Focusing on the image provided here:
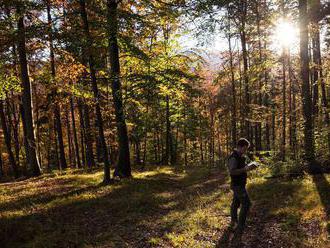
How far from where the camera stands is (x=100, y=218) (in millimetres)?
9703

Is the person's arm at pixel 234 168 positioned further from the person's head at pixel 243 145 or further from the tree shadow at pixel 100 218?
the tree shadow at pixel 100 218

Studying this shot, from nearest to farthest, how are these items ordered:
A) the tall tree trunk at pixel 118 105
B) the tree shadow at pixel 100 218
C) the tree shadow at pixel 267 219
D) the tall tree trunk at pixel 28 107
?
1. the tree shadow at pixel 267 219
2. the tree shadow at pixel 100 218
3. the tall tree trunk at pixel 118 105
4. the tall tree trunk at pixel 28 107

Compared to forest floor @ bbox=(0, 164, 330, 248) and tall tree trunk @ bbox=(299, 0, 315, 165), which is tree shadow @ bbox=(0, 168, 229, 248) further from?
tall tree trunk @ bbox=(299, 0, 315, 165)

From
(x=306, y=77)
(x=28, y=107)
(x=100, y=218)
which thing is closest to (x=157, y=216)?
(x=100, y=218)

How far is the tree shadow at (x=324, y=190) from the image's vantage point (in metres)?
8.61

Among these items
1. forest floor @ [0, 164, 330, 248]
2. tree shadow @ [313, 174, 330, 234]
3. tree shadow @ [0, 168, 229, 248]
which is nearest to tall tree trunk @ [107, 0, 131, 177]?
tree shadow @ [0, 168, 229, 248]

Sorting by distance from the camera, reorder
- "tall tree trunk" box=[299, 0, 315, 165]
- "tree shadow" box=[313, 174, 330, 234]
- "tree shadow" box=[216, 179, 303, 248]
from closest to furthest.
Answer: "tree shadow" box=[216, 179, 303, 248] < "tree shadow" box=[313, 174, 330, 234] < "tall tree trunk" box=[299, 0, 315, 165]

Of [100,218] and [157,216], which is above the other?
[100,218]

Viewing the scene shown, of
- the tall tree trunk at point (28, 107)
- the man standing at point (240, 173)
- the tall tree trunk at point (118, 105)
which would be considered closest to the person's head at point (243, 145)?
the man standing at point (240, 173)

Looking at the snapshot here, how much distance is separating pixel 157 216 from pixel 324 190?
576 centimetres

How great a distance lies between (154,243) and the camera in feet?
24.6

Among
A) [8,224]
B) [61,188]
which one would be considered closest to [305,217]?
[8,224]

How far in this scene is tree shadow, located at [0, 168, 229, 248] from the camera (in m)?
7.70

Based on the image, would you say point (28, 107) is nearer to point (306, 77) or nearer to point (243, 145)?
point (243, 145)
